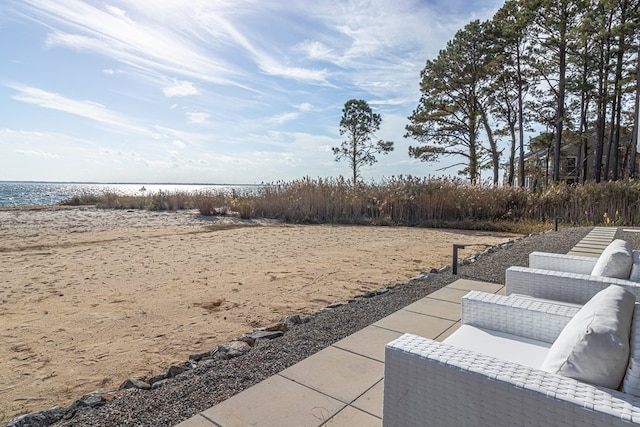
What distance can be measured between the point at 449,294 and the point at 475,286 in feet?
1.42

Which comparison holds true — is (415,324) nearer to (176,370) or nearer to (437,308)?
(437,308)

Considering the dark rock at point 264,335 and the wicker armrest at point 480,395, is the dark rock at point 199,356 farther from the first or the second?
the wicker armrest at point 480,395

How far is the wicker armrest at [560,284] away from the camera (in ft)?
6.76

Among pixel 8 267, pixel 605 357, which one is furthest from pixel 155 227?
pixel 605 357

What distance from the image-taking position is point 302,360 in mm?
1987

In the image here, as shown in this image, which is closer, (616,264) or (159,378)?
(159,378)

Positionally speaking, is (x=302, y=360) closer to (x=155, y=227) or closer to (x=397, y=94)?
(x=155, y=227)

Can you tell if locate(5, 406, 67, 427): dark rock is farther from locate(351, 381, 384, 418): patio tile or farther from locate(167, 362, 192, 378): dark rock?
locate(351, 381, 384, 418): patio tile

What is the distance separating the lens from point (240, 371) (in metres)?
1.90

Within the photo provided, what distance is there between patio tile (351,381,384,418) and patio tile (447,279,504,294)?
1.98m

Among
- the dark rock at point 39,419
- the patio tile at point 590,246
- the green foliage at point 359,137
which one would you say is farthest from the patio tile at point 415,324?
the green foliage at point 359,137

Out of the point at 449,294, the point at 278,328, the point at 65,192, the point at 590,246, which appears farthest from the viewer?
the point at 65,192

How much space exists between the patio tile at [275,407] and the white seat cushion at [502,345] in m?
0.65

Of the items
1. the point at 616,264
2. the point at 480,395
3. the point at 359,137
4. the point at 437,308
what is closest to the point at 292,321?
the point at 437,308
